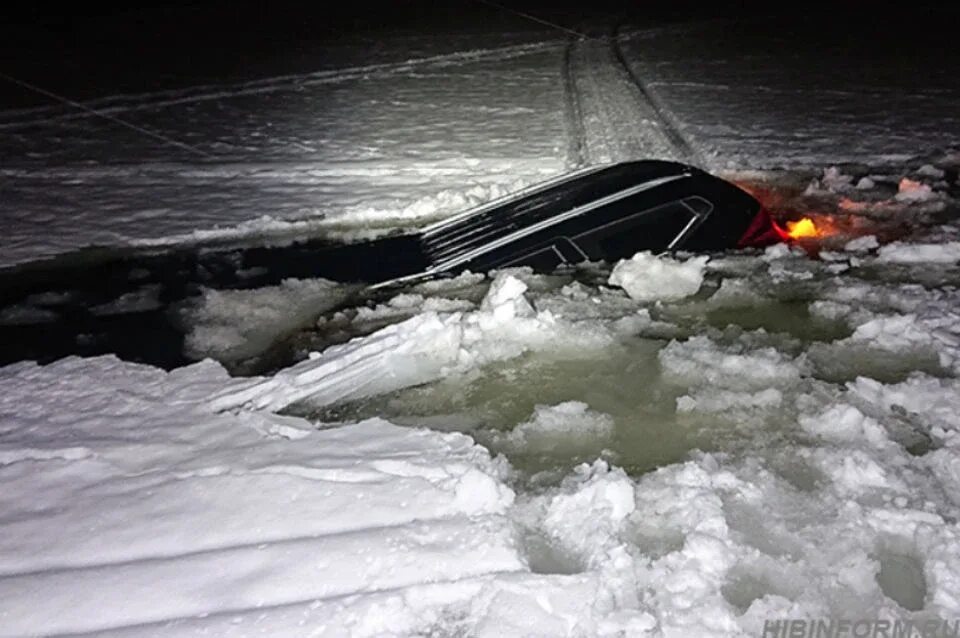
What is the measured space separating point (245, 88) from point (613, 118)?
5.73m

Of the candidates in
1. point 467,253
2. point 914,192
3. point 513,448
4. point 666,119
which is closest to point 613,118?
point 666,119

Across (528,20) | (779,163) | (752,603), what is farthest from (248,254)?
(528,20)

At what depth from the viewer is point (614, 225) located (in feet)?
15.1

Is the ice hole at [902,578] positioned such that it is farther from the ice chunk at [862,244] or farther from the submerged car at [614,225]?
the ice chunk at [862,244]

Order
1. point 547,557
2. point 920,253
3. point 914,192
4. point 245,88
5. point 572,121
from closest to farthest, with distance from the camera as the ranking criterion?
point 547,557
point 920,253
point 914,192
point 572,121
point 245,88

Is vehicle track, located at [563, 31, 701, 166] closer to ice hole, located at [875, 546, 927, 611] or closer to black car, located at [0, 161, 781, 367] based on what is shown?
black car, located at [0, 161, 781, 367]

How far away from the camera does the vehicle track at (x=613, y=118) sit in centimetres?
738

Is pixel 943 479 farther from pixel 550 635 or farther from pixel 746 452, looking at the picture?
pixel 550 635

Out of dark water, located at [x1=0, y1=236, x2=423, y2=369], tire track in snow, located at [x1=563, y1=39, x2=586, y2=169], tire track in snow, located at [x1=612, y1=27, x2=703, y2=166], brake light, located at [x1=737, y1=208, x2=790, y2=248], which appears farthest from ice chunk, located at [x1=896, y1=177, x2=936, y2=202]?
dark water, located at [x1=0, y1=236, x2=423, y2=369]

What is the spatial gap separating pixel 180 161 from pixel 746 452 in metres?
6.52

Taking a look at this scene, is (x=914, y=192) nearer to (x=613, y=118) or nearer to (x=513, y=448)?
(x=613, y=118)

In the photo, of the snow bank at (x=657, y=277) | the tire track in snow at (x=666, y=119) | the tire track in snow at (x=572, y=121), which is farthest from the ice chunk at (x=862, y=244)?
the tire track in snow at (x=572, y=121)

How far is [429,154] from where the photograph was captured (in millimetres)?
7539

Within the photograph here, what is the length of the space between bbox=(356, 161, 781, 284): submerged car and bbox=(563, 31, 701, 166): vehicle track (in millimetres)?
2341
